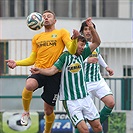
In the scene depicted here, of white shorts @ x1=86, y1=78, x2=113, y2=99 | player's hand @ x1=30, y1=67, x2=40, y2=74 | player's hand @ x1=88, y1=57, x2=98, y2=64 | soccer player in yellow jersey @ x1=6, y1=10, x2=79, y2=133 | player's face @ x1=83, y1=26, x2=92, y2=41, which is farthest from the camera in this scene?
white shorts @ x1=86, y1=78, x2=113, y2=99

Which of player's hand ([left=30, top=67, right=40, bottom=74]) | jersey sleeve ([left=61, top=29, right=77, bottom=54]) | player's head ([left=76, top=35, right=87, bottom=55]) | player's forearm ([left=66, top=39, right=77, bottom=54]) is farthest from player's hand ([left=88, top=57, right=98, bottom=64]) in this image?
player's hand ([left=30, top=67, right=40, bottom=74])

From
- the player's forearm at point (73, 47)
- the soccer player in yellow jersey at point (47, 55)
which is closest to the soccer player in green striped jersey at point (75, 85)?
the player's forearm at point (73, 47)

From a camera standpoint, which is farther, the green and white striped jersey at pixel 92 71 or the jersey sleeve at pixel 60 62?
the green and white striped jersey at pixel 92 71

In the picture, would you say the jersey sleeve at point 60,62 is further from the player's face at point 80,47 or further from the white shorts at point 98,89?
the white shorts at point 98,89

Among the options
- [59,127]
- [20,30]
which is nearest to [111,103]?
[59,127]

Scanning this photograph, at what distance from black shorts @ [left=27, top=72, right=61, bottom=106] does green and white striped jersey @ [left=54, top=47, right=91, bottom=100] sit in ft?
1.74

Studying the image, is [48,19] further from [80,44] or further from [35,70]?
[35,70]

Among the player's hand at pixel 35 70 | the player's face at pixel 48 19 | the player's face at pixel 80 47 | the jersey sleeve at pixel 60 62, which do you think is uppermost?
the player's face at pixel 48 19

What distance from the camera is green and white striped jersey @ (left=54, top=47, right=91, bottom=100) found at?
34.6 feet

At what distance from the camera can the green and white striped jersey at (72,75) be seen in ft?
34.6

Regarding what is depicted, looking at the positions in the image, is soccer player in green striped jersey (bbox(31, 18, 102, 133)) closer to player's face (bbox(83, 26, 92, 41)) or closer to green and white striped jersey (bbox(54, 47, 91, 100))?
green and white striped jersey (bbox(54, 47, 91, 100))

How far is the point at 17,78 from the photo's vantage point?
15961 mm

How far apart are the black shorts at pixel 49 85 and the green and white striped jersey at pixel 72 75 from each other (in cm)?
53

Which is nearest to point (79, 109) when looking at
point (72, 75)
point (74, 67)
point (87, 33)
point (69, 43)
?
point (72, 75)
